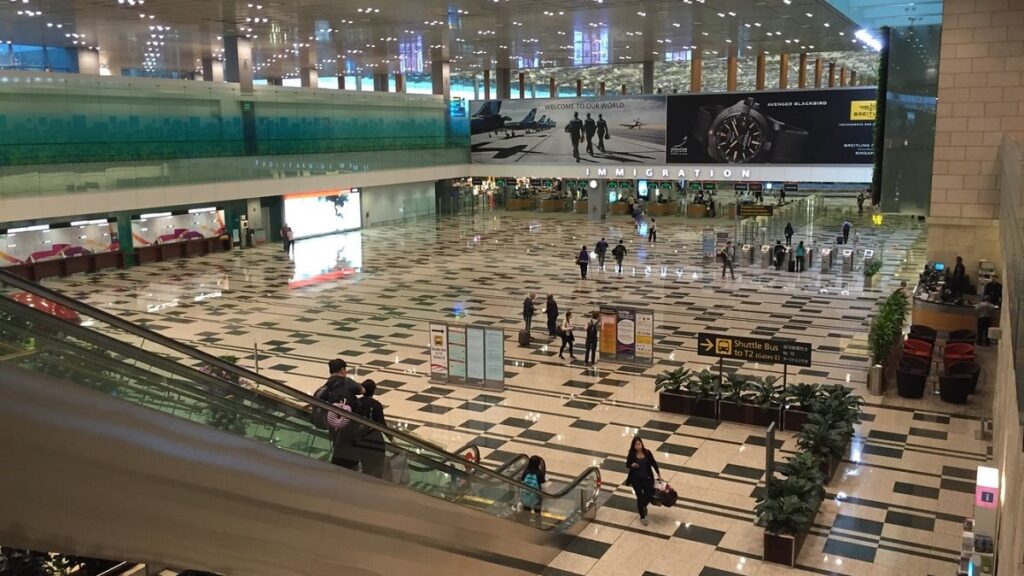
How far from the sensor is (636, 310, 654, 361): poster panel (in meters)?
15.9

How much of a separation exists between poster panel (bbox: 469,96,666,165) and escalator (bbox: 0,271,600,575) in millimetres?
36640

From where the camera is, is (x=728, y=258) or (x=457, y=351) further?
(x=728, y=258)

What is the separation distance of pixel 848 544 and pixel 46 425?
7801mm

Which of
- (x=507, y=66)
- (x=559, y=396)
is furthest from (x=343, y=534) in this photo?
(x=507, y=66)

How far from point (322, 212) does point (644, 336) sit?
82.0 ft

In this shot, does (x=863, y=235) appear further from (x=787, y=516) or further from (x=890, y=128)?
(x=787, y=516)

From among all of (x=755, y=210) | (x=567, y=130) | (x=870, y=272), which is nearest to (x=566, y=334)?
(x=870, y=272)

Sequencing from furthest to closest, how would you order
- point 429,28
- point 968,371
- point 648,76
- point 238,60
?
point 648,76 < point 238,60 < point 429,28 < point 968,371

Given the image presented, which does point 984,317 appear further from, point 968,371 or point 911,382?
point 911,382

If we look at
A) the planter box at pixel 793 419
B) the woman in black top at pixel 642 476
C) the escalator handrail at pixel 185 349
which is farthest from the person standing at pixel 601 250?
the escalator handrail at pixel 185 349

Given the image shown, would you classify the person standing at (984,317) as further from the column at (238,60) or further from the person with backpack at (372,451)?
the column at (238,60)

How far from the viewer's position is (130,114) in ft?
92.1

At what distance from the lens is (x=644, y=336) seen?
15.9 metres

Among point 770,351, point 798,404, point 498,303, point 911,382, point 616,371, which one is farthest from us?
point 498,303
